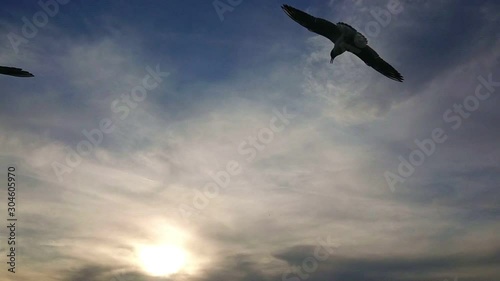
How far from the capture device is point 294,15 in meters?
19.7

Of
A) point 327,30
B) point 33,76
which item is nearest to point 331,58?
point 327,30

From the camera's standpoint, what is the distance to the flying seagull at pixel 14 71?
623 inches

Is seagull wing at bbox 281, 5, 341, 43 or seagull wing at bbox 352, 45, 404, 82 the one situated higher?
seagull wing at bbox 281, 5, 341, 43

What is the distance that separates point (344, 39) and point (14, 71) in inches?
562

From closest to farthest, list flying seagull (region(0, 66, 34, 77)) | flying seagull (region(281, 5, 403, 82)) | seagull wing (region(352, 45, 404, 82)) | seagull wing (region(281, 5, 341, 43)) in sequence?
flying seagull (region(0, 66, 34, 77)), flying seagull (region(281, 5, 403, 82)), seagull wing (region(281, 5, 341, 43)), seagull wing (region(352, 45, 404, 82))

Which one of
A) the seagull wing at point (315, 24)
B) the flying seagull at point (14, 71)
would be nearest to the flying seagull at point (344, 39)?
the seagull wing at point (315, 24)

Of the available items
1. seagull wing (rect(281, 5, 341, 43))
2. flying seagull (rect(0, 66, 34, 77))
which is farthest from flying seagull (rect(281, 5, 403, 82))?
flying seagull (rect(0, 66, 34, 77))

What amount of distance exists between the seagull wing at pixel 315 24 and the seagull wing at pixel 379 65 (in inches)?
77.9

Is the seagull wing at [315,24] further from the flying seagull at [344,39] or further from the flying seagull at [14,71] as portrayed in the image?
the flying seagull at [14,71]

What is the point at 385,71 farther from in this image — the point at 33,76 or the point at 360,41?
the point at 33,76

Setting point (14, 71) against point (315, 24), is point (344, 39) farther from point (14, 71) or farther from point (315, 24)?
point (14, 71)

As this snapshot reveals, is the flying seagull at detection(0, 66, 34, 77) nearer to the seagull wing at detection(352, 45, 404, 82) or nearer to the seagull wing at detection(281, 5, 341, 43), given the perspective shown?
the seagull wing at detection(281, 5, 341, 43)

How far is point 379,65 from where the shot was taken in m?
20.8

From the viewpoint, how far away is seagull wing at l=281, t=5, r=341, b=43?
18578mm
